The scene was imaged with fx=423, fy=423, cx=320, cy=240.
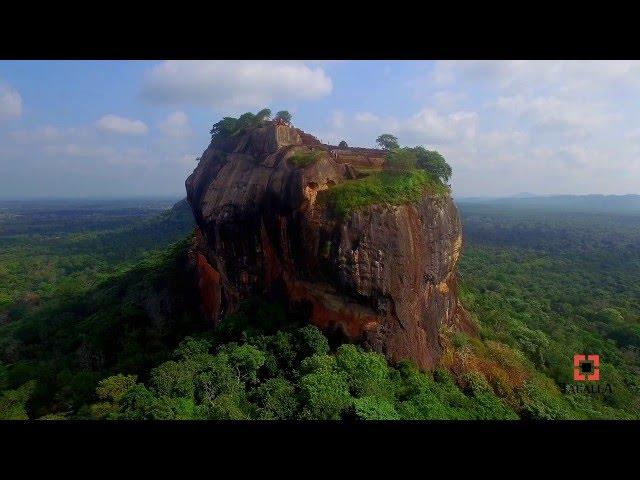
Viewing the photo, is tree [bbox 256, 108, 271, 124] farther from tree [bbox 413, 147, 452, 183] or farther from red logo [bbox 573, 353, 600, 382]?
red logo [bbox 573, 353, 600, 382]

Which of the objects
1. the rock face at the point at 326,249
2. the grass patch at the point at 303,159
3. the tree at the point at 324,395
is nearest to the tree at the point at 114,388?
the tree at the point at 324,395

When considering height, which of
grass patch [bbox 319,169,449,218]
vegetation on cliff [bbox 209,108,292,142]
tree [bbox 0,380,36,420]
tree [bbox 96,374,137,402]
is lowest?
tree [bbox 0,380,36,420]

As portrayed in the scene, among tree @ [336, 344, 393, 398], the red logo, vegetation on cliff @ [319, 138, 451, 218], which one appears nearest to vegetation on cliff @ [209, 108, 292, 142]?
vegetation on cliff @ [319, 138, 451, 218]
